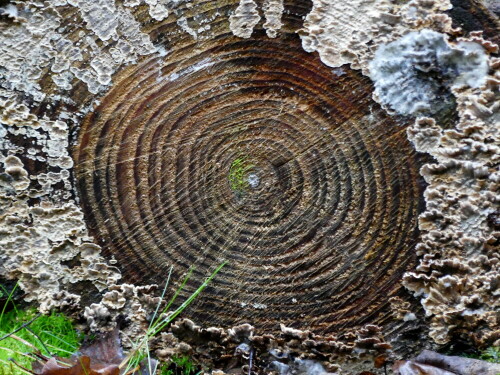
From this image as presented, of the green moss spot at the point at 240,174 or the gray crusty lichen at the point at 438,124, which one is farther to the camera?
the green moss spot at the point at 240,174

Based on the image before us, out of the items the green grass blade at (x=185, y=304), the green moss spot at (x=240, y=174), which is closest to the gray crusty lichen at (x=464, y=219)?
the green moss spot at (x=240, y=174)

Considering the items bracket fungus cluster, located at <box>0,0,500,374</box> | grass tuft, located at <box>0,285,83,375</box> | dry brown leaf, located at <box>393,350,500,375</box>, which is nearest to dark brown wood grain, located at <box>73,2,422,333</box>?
bracket fungus cluster, located at <box>0,0,500,374</box>

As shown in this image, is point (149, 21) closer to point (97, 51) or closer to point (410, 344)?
point (97, 51)

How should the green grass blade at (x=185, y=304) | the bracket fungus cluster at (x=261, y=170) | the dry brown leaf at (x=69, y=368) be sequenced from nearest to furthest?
the dry brown leaf at (x=69, y=368) → the bracket fungus cluster at (x=261, y=170) → the green grass blade at (x=185, y=304)

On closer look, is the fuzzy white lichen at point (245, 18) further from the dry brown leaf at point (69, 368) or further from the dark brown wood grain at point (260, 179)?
the dry brown leaf at point (69, 368)

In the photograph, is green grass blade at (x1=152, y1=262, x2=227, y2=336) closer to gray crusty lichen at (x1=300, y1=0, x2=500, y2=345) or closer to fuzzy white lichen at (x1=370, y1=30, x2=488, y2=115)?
gray crusty lichen at (x1=300, y1=0, x2=500, y2=345)

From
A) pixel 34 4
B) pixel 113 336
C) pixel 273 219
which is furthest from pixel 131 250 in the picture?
pixel 34 4

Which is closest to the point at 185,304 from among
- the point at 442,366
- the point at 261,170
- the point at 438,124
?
the point at 261,170
